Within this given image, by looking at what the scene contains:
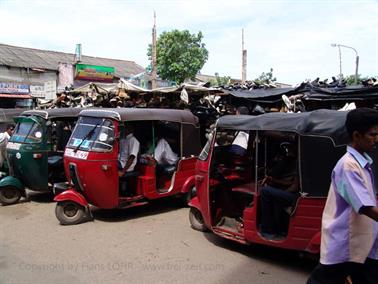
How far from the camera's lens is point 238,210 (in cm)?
643

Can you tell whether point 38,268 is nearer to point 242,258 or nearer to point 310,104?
point 242,258

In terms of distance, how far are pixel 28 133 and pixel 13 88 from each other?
53.4 ft

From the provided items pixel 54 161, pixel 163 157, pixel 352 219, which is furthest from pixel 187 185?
pixel 352 219

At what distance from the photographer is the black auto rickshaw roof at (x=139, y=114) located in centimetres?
723

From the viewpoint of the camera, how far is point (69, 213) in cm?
727

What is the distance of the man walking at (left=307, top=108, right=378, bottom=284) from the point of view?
2752 millimetres

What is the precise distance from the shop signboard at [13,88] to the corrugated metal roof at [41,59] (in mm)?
1797

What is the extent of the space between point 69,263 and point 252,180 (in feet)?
10.1

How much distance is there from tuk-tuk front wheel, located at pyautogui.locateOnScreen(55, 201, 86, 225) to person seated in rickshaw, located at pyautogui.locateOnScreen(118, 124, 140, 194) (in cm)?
86

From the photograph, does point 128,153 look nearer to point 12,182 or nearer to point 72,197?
point 72,197

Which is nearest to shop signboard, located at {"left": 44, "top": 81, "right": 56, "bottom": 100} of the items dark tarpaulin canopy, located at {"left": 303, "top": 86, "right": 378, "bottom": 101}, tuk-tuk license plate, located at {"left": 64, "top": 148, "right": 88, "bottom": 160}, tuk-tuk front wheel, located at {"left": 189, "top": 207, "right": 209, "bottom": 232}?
tuk-tuk license plate, located at {"left": 64, "top": 148, "right": 88, "bottom": 160}

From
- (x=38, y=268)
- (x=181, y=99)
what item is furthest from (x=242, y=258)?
(x=181, y=99)

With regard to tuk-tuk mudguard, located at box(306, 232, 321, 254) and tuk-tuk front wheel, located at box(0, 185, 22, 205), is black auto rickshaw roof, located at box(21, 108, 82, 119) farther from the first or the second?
tuk-tuk mudguard, located at box(306, 232, 321, 254)

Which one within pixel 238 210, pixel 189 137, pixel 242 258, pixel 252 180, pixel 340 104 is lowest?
pixel 242 258
